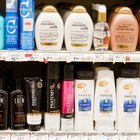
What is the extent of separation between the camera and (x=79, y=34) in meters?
1.49

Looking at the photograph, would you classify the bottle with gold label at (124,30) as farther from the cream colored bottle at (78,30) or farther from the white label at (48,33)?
the white label at (48,33)

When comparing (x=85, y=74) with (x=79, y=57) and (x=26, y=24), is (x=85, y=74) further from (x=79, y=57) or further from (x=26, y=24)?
(x=26, y=24)

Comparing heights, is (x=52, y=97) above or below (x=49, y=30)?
below

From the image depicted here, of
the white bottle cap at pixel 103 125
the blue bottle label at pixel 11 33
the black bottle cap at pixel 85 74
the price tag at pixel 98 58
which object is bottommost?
the white bottle cap at pixel 103 125

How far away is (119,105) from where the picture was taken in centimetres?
154

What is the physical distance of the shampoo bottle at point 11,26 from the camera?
145 cm

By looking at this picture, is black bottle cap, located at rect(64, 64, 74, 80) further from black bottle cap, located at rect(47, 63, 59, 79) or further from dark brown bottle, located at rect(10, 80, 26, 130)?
dark brown bottle, located at rect(10, 80, 26, 130)

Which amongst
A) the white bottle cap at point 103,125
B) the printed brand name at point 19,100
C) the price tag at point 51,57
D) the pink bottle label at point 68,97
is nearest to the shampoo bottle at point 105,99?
the white bottle cap at point 103,125

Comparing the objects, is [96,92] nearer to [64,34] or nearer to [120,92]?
[120,92]

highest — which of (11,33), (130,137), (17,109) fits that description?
(11,33)

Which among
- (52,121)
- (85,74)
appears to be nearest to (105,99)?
(85,74)

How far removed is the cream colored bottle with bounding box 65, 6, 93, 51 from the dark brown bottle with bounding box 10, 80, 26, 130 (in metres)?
0.28

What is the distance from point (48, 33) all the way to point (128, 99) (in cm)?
44

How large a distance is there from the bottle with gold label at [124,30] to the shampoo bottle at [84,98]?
0.17 m
